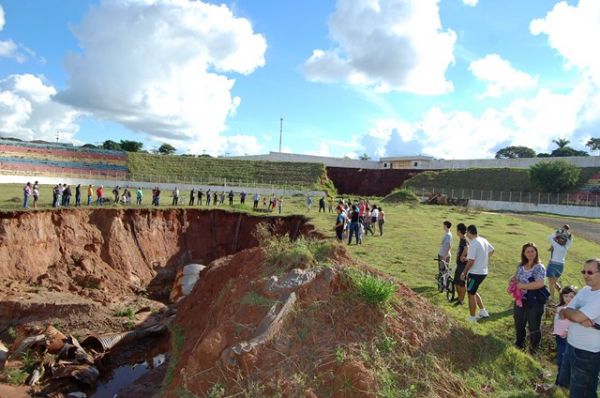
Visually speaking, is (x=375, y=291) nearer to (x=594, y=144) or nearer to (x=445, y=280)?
(x=445, y=280)

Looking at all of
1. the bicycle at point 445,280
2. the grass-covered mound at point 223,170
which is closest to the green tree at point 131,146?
the grass-covered mound at point 223,170

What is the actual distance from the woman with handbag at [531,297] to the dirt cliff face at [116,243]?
14.3m

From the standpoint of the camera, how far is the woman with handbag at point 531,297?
7.05 meters

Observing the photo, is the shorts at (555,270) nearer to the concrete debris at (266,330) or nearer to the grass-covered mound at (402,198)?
the concrete debris at (266,330)

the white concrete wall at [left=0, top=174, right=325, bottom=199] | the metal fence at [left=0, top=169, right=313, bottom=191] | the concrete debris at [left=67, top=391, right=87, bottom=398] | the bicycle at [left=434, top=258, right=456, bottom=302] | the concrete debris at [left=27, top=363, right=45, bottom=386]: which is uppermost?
the metal fence at [left=0, top=169, right=313, bottom=191]

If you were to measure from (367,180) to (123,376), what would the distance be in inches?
2121

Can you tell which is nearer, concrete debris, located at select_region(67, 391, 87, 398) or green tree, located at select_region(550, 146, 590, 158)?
concrete debris, located at select_region(67, 391, 87, 398)

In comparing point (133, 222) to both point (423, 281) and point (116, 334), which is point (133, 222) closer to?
point (116, 334)

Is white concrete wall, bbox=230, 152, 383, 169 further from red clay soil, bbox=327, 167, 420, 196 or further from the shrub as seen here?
the shrub

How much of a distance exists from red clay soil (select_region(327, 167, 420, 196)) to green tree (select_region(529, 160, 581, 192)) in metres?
16.5

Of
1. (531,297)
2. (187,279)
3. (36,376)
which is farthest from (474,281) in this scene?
(187,279)

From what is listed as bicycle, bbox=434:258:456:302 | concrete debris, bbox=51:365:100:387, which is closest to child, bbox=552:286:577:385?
bicycle, bbox=434:258:456:302

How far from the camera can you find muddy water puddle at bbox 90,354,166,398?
10.3 meters

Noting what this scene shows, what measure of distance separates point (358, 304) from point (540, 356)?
332cm
